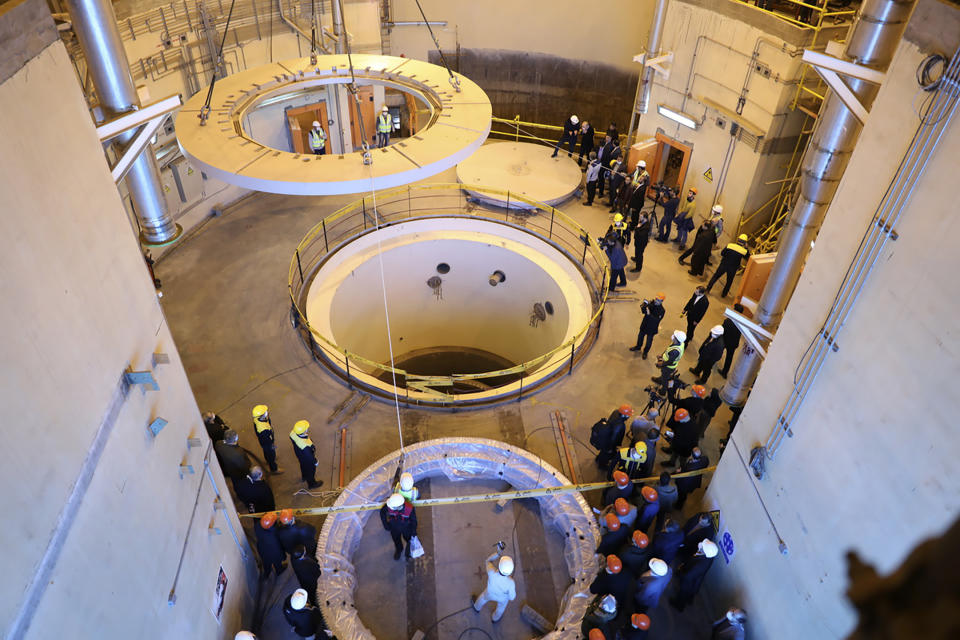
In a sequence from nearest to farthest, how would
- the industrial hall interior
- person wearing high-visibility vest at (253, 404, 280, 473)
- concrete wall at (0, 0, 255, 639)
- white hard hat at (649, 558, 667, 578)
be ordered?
concrete wall at (0, 0, 255, 639)
the industrial hall interior
white hard hat at (649, 558, 667, 578)
person wearing high-visibility vest at (253, 404, 280, 473)

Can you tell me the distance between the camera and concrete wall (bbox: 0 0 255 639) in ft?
12.0

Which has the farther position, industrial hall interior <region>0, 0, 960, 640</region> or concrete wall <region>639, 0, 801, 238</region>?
concrete wall <region>639, 0, 801, 238</region>

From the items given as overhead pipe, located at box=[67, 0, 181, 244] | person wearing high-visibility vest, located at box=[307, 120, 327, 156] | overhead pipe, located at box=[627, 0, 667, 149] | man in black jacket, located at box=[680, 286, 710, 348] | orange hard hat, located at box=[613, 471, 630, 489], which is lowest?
orange hard hat, located at box=[613, 471, 630, 489]

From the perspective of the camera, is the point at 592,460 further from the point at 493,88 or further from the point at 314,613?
the point at 493,88

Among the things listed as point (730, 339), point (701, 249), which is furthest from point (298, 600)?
point (701, 249)

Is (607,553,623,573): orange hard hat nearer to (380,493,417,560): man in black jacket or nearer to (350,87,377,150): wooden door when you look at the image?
(380,493,417,560): man in black jacket

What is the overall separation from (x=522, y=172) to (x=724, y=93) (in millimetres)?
5537

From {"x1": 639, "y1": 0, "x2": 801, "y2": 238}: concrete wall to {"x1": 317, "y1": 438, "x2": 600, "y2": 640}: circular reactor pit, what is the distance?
8795mm

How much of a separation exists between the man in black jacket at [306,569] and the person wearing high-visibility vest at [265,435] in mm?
1893

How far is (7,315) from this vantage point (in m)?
3.59

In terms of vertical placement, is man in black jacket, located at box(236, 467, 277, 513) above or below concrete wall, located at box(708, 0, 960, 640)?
below

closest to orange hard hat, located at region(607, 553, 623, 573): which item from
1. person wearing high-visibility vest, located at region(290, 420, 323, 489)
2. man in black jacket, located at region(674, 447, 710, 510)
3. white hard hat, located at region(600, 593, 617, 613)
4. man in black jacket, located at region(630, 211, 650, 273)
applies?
white hard hat, located at region(600, 593, 617, 613)

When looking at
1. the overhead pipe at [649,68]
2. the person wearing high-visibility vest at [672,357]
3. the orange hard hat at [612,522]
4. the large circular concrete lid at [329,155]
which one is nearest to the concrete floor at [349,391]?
the person wearing high-visibility vest at [672,357]

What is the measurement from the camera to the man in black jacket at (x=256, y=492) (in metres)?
8.21
